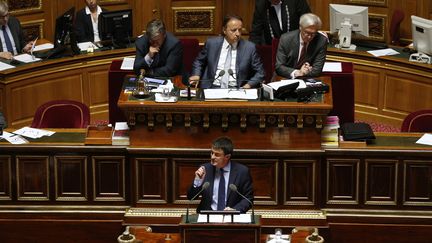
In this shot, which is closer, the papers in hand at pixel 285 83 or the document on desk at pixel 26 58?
the papers in hand at pixel 285 83

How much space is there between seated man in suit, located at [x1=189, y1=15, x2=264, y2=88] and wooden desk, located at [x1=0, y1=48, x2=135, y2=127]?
251cm

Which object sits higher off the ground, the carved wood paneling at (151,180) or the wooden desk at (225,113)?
the wooden desk at (225,113)

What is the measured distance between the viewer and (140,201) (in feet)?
29.3

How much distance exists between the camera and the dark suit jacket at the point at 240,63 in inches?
379

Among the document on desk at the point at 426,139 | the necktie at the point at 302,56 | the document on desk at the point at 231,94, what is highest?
the necktie at the point at 302,56

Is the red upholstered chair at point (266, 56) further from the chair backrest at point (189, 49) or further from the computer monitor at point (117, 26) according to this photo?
the computer monitor at point (117, 26)

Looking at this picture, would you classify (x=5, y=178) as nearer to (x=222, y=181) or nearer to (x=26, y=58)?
(x=222, y=181)

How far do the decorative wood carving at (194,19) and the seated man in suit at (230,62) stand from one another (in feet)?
13.6

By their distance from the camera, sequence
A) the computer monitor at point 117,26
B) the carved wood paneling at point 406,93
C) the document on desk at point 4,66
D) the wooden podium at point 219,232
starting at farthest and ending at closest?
the computer monitor at point 117,26 → the carved wood paneling at point 406,93 → the document on desk at point 4,66 → the wooden podium at point 219,232

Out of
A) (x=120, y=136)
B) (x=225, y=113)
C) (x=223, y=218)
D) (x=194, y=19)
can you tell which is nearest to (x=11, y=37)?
(x=194, y=19)

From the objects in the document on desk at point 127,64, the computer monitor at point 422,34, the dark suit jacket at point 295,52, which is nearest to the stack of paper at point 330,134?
the dark suit jacket at point 295,52

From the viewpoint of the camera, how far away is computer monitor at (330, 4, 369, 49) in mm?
12234

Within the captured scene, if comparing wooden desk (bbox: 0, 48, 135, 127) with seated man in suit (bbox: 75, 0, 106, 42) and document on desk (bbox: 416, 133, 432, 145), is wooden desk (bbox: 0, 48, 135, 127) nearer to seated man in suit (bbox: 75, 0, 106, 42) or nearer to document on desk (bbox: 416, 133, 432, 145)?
seated man in suit (bbox: 75, 0, 106, 42)

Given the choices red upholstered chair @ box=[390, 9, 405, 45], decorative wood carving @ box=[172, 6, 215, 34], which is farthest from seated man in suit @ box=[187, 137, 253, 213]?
decorative wood carving @ box=[172, 6, 215, 34]
